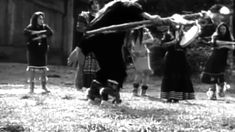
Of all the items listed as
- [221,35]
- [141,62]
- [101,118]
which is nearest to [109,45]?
[101,118]

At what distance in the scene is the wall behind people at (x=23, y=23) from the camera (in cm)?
1717

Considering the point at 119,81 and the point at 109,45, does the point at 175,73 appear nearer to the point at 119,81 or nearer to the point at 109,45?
the point at 119,81

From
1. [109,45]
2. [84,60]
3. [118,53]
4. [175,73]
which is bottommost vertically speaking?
[175,73]

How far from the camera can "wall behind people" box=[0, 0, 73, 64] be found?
56.3 ft

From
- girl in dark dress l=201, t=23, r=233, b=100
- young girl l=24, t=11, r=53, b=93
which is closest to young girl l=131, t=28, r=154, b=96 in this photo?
girl in dark dress l=201, t=23, r=233, b=100

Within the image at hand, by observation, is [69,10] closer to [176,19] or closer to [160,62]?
[160,62]

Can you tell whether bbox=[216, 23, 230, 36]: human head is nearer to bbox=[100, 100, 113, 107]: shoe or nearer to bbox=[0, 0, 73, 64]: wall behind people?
bbox=[100, 100, 113, 107]: shoe

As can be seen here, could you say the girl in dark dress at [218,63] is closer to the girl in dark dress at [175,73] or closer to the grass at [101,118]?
the girl in dark dress at [175,73]

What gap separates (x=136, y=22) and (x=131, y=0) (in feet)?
2.34

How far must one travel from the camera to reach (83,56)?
8.28 metres

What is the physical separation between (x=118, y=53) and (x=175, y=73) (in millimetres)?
2121

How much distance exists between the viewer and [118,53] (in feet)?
25.9

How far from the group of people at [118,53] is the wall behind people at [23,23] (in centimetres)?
703

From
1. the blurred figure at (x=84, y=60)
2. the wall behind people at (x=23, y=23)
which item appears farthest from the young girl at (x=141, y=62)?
the wall behind people at (x=23, y=23)
